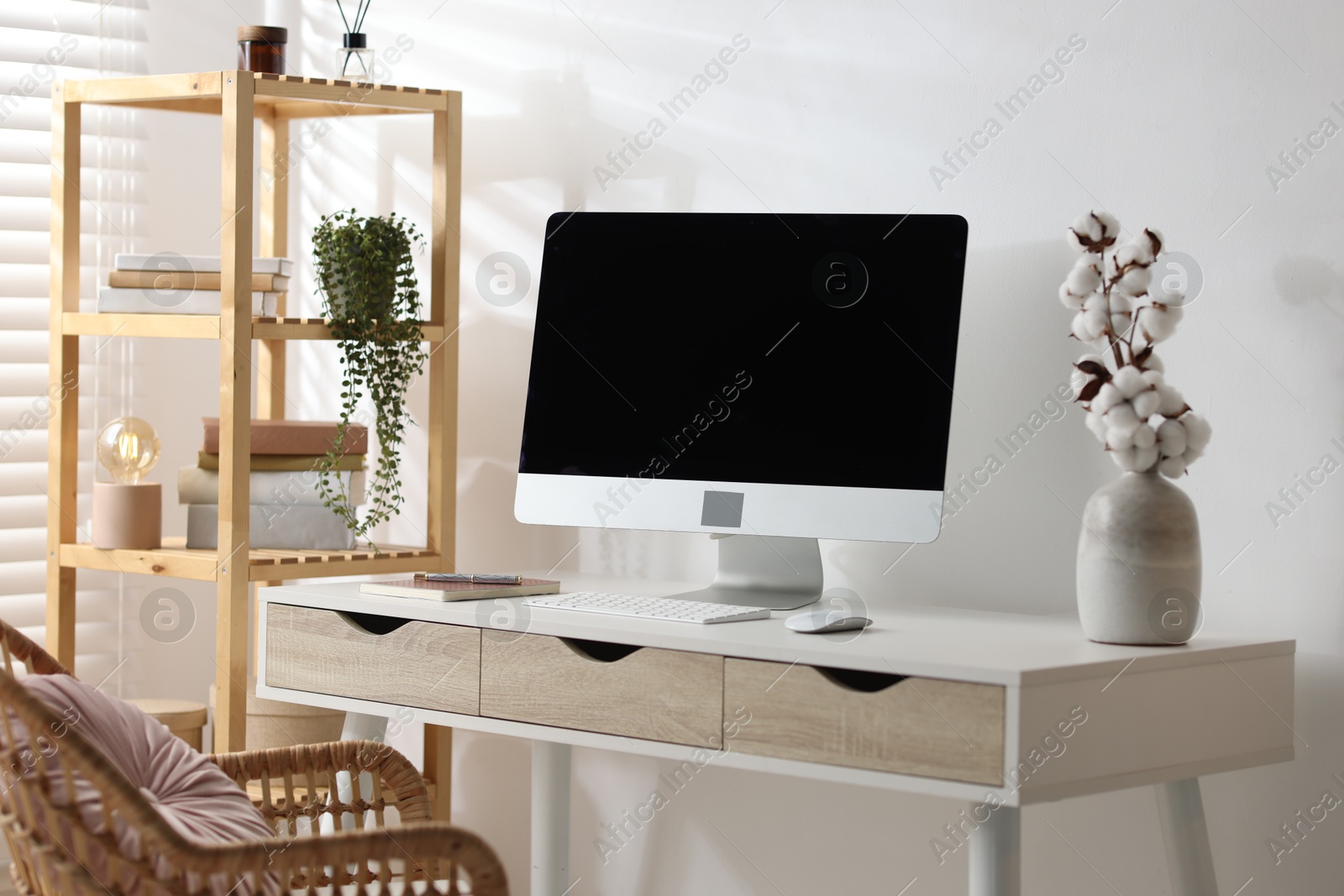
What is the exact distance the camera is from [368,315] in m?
2.40

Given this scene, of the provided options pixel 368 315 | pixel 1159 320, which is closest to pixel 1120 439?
pixel 1159 320

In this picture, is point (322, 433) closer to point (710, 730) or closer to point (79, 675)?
point (79, 675)

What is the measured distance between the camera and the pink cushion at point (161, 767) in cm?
155

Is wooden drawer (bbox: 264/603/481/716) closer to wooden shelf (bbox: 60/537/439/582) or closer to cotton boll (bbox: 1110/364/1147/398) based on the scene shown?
wooden shelf (bbox: 60/537/439/582)

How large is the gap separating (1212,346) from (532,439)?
3.05ft

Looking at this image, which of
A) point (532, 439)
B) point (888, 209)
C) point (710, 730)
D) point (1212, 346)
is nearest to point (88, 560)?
point (532, 439)

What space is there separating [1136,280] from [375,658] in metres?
1.09

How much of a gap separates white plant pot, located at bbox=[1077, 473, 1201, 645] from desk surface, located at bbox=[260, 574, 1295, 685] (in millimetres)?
26

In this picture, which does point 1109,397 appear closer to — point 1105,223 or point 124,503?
point 1105,223

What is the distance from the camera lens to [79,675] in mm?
2785

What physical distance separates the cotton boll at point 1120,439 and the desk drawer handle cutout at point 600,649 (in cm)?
60

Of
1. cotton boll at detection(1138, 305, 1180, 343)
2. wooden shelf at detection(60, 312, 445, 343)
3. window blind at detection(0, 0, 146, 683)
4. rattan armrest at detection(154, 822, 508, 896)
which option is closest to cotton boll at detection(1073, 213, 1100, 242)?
cotton boll at detection(1138, 305, 1180, 343)

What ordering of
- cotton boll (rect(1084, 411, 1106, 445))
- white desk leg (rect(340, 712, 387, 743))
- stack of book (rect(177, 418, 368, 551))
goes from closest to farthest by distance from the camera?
cotton boll (rect(1084, 411, 1106, 445))
white desk leg (rect(340, 712, 387, 743))
stack of book (rect(177, 418, 368, 551))

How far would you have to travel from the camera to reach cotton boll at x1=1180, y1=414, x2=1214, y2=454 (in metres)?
1.70
